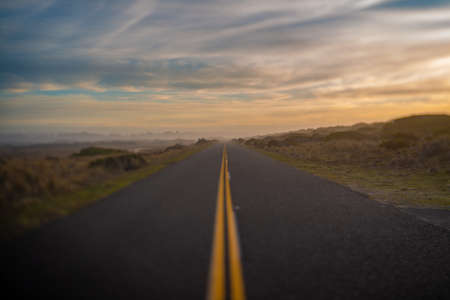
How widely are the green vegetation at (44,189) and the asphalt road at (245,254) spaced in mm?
618

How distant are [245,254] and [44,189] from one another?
7.76m

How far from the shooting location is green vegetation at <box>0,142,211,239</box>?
6551mm

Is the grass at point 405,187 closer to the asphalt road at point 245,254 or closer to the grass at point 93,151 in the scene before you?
the asphalt road at point 245,254

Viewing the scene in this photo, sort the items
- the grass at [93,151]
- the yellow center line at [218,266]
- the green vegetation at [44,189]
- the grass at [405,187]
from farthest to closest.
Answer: the grass at [93,151] < the grass at [405,187] < the green vegetation at [44,189] < the yellow center line at [218,266]

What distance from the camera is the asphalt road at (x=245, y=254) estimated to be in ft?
11.8

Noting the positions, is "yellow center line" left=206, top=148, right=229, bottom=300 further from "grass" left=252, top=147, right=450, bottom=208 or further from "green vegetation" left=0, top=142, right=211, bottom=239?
"grass" left=252, top=147, right=450, bottom=208

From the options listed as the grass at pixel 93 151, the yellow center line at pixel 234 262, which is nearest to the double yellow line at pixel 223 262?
the yellow center line at pixel 234 262

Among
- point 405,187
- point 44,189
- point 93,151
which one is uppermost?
point 93,151

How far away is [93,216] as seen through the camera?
6.78 meters

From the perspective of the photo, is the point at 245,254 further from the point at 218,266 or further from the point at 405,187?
the point at 405,187

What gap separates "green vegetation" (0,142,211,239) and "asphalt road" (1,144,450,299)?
2.03ft

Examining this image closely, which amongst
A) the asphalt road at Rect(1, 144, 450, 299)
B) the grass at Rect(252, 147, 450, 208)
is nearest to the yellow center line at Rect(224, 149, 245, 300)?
the asphalt road at Rect(1, 144, 450, 299)

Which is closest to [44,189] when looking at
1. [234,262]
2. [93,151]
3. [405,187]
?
[234,262]

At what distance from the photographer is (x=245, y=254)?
15.3 feet
